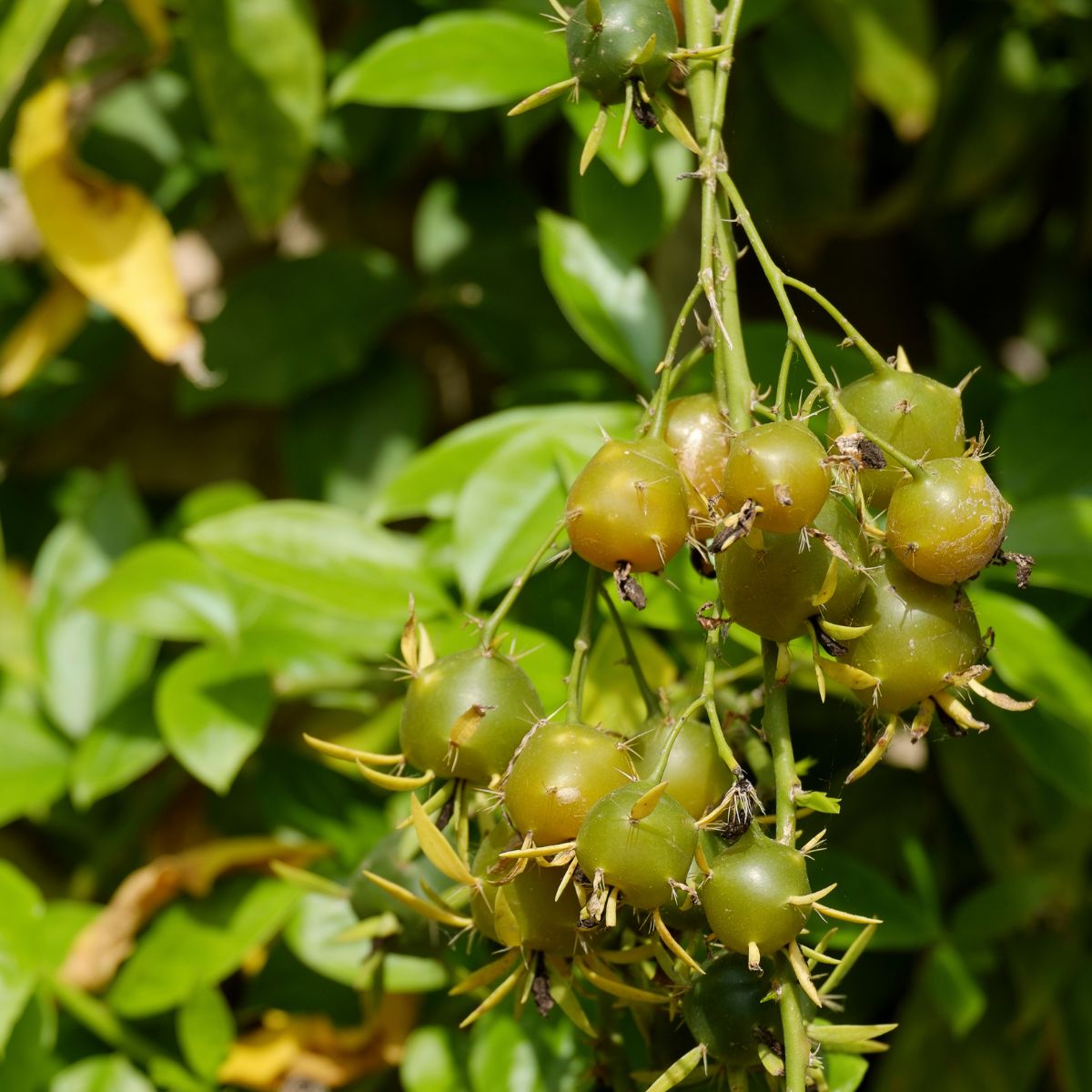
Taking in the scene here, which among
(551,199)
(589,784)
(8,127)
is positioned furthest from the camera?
(551,199)

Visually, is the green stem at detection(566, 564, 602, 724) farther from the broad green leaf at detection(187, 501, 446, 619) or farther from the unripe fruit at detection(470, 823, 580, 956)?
the broad green leaf at detection(187, 501, 446, 619)

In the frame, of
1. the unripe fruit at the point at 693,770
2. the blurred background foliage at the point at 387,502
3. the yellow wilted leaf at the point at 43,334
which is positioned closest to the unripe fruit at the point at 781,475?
the unripe fruit at the point at 693,770

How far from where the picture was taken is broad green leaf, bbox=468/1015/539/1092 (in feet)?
2.35

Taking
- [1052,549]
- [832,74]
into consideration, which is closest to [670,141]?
[832,74]

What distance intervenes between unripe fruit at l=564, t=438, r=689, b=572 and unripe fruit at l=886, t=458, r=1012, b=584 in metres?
0.08

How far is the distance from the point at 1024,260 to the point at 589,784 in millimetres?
1246

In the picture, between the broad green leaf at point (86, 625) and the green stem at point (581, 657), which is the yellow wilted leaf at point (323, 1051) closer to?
the broad green leaf at point (86, 625)

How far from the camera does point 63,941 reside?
93 centimetres

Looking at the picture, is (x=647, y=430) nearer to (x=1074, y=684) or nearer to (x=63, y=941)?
(x=1074, y=684)

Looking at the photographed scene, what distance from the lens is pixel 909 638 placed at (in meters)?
0.46

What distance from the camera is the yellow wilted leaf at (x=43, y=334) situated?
1123 mm

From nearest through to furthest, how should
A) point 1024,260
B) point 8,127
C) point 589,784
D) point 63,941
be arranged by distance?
1. point 589,784
2. point 63,941
3. point 8,127
4. point 1024,260

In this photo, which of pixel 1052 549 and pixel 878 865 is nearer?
pixel 1052 549

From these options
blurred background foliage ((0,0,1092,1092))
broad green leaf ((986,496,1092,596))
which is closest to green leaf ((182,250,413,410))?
blurred background foliage ((0,0,1092,1092))
